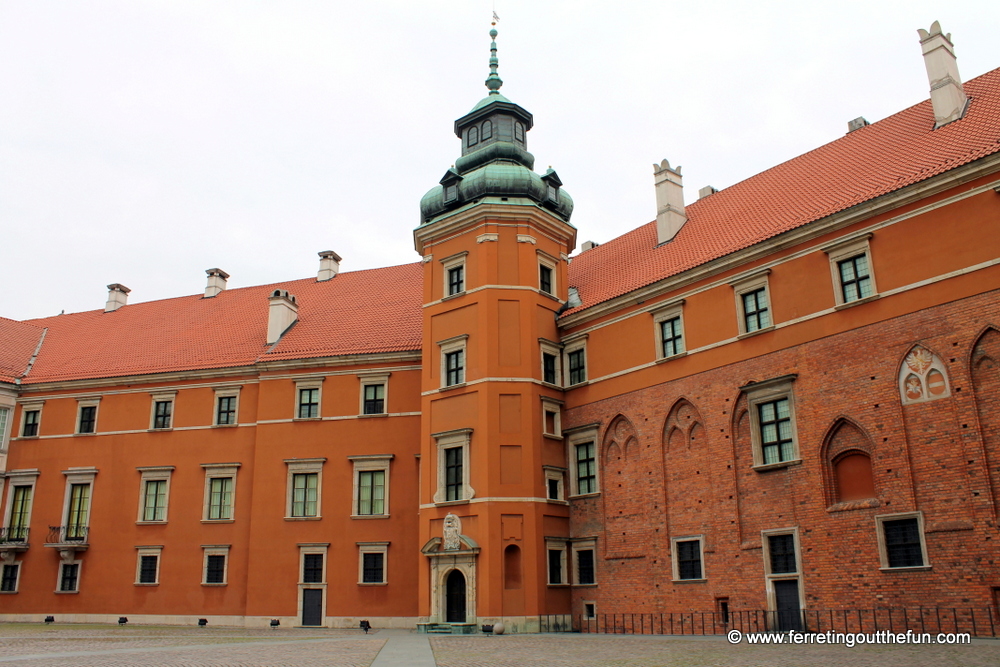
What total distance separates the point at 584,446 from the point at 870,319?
11.2m

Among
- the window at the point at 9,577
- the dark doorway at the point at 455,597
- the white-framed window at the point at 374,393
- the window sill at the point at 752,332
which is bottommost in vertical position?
the dark doorway at the point at 455,597

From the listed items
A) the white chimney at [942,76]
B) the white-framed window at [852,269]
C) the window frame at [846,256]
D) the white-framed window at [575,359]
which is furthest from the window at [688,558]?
the white chimney at [942,76]

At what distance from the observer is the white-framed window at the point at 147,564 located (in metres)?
36.4

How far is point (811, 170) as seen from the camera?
2897cm

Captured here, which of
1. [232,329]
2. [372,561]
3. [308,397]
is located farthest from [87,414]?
[372,561]

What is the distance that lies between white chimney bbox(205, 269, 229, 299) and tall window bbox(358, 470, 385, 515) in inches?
624

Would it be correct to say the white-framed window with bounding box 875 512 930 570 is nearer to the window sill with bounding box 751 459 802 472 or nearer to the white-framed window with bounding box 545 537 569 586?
the window sill with bounding box 751 459 802 472

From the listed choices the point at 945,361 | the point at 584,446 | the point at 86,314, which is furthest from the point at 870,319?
the point at 86,314

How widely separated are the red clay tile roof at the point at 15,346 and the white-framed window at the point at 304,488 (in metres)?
15.6

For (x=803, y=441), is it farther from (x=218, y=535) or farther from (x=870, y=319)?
(x=218, y=535)

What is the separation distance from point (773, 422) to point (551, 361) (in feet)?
31.1

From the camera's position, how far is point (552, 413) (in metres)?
31.3

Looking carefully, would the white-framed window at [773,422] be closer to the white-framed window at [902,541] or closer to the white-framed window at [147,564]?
the white-framed window at [902,541]

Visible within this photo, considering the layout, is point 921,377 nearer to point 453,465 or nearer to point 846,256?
point 846,256
